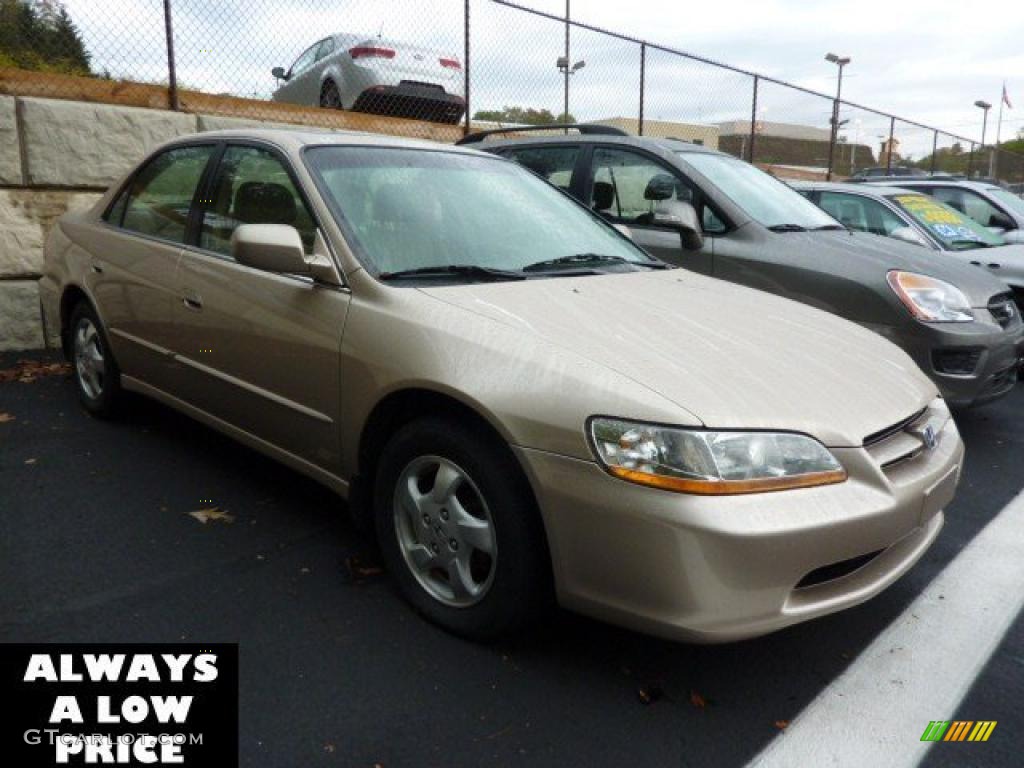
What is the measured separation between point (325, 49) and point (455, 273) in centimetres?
764

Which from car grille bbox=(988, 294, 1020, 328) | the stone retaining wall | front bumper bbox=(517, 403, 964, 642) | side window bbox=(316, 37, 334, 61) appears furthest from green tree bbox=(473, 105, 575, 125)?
front bumper bbox=(517, 403, 964, 642)

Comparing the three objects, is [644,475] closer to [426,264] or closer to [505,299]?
[505,299]

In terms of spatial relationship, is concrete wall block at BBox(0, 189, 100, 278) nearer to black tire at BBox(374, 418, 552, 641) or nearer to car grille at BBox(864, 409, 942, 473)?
black tire at BBox(374, 418, 552, 641)

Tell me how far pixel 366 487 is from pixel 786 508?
4.69 ft

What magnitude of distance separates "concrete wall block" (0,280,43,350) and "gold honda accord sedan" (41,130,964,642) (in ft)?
9.50

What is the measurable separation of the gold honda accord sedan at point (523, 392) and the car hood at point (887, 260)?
1740 millimetres

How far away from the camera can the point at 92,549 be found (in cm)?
316

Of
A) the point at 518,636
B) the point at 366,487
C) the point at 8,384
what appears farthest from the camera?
the point at 8,384

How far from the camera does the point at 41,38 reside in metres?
6.71

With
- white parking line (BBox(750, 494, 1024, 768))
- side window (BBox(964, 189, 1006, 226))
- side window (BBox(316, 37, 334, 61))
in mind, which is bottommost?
white parking line (BBox(750, 494, 1024, 768))

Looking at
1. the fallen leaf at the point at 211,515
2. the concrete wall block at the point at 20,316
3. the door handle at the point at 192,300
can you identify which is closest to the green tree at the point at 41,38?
the concrete wall block at the point at 20,316

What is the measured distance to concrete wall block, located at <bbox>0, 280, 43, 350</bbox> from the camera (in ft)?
20.4

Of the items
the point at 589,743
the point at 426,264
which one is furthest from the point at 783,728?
the point at 426,264

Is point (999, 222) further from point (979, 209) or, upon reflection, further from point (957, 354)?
point (957, 354)
